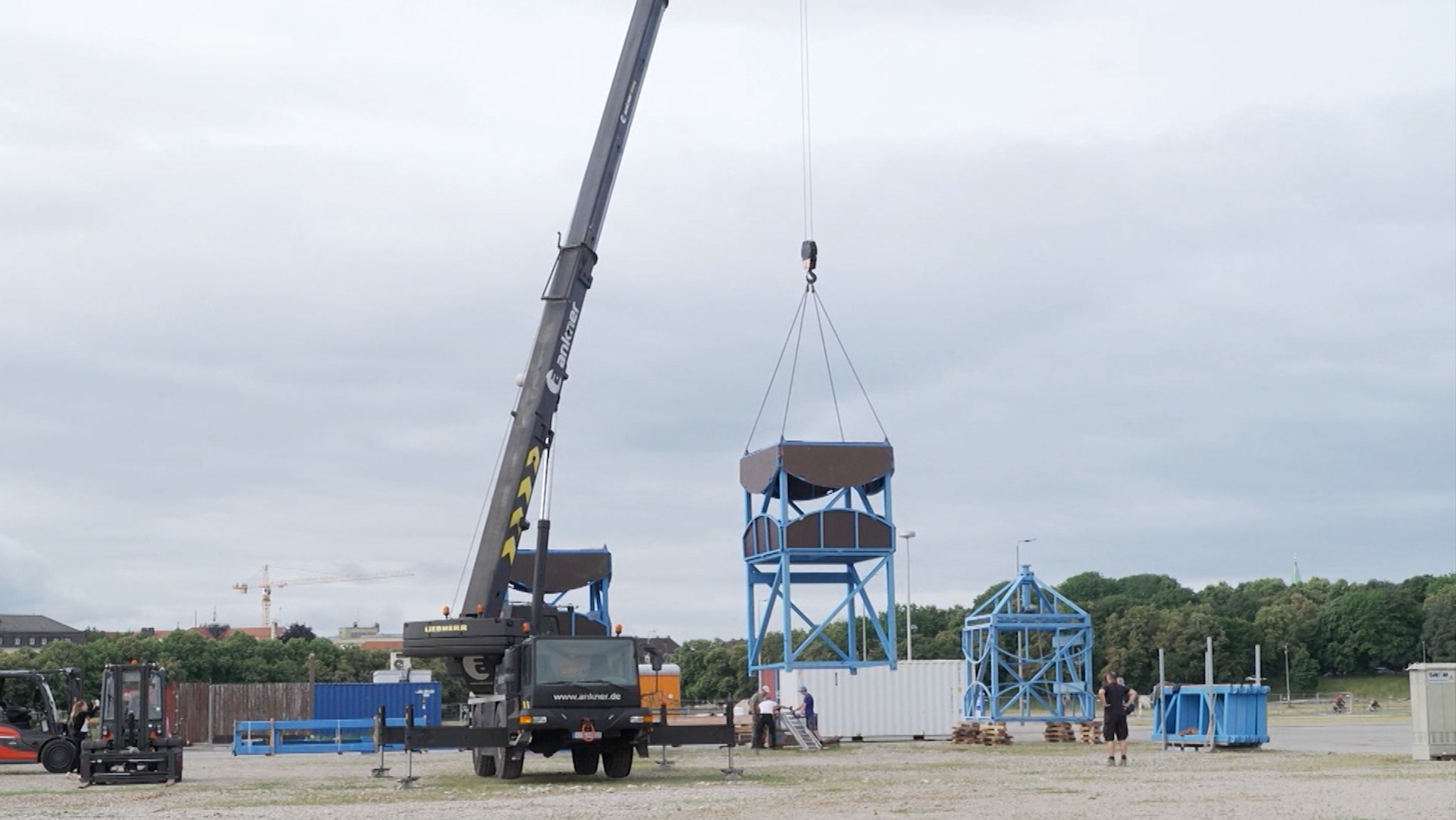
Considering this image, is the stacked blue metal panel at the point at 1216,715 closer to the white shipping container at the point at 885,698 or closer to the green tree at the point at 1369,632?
the white shipping container at the point at 885,698

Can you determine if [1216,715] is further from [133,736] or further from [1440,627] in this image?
[1440,627]

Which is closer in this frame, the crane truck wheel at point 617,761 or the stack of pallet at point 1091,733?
the crane truck wheel at point 617,761

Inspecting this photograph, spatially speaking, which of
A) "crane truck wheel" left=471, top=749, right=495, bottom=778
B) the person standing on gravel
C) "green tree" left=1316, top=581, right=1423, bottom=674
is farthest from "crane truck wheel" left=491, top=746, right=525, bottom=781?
"green tree" left=1316, top=581, right=1423, bottom=674

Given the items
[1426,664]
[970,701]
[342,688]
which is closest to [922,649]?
[342,688]

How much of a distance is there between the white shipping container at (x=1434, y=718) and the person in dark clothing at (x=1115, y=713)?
4.82 m

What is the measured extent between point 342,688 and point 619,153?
3672cm

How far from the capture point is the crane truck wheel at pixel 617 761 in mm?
25016

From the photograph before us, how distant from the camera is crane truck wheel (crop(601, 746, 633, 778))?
82.1ft

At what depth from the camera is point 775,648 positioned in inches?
3871

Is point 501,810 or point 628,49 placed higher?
point 628,49

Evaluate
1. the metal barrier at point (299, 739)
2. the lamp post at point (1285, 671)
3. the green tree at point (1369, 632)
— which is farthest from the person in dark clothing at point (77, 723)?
the green tree at point (1369, 632)

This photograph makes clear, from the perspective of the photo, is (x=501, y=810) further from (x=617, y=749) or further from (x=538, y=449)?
(x=538, y=449)

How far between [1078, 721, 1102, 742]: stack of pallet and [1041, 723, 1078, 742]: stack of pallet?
36cm

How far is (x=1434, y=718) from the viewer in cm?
2834
